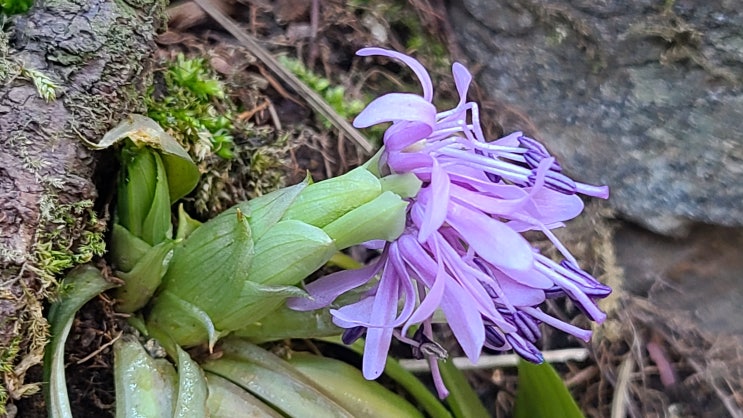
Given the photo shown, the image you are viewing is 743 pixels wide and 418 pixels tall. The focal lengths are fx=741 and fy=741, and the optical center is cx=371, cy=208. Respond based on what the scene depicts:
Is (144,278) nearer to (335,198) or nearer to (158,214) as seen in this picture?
(158,214)

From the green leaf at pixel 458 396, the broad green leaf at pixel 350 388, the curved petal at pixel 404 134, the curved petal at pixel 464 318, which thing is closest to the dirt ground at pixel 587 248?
the green leaf at pixel 458 396

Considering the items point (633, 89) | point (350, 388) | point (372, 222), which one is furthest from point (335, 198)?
point (633, 89)

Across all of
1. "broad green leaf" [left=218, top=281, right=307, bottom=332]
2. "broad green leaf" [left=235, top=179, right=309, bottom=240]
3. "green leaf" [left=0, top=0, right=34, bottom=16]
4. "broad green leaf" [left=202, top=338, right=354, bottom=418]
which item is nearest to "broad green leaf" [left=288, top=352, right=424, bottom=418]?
"broad green leaf" [left=202, top=338, right=354, bottom=418]

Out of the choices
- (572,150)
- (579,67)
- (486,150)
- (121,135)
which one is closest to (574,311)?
(572,150)

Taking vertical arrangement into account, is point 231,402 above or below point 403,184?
below

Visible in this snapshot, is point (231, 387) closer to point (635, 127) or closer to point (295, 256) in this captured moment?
point (295, 256)
